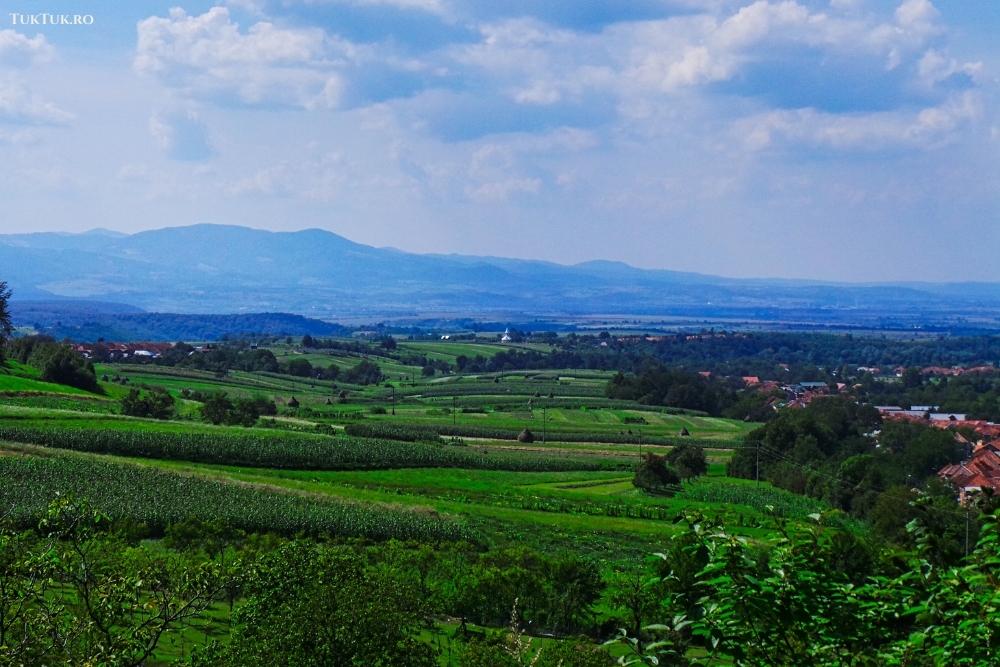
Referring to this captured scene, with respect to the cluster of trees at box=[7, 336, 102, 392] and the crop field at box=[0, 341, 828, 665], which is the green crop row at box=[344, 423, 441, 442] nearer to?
the crop field at box=[0, 341, 828, 665]

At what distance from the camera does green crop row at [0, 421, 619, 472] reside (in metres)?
55.1

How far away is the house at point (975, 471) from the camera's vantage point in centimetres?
6238

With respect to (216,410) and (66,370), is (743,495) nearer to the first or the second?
(216,410)

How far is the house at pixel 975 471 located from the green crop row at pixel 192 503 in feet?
109

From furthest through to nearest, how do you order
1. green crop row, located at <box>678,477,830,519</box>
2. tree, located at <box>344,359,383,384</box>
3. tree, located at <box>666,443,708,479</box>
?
tree, located at <box>344,359,383,384</box>, tree, located at <box>666,443,708,479</box>, green crop row, located at <box>678,477,830,519</box>

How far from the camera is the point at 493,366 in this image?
15488 cm

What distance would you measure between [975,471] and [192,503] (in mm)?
47527

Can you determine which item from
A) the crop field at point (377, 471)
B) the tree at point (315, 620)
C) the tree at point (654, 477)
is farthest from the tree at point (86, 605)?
the tree at point (654, 477)

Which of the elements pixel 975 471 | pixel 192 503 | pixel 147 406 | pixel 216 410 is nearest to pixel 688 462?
pixel 975 471

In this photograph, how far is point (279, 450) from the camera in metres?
60.5

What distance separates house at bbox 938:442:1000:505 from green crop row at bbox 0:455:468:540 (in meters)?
33.2

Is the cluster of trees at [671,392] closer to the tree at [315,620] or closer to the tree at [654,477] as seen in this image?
the tree at [654,477]

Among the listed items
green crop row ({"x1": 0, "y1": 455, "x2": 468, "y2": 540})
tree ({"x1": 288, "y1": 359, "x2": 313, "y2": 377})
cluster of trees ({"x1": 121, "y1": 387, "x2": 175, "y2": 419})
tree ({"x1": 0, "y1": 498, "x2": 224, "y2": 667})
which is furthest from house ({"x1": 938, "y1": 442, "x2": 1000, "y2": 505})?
tree ({"x1": 288, "y1": 359, "x2": 313, "y2": 377})

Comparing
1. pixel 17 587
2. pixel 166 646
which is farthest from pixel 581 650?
pixel 17 587
